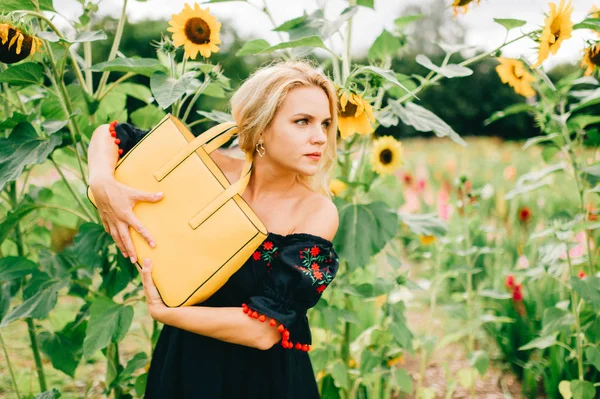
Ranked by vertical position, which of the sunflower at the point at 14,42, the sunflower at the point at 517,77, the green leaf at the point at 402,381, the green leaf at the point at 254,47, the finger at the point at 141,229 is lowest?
the green leaf at the point at 402,381

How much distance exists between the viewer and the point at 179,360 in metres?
1.37

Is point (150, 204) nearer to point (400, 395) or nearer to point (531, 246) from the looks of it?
point (400, 395)

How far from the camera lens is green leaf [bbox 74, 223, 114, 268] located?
1.44 m

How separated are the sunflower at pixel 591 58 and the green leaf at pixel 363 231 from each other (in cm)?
73

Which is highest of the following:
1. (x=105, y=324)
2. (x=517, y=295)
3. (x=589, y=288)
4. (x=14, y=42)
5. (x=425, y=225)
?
(x=14, y=42)

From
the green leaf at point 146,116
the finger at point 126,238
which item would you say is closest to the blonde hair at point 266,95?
the finger at point 126,238

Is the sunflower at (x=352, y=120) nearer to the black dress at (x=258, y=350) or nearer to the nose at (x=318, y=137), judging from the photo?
the nose at (x=318, y=137)

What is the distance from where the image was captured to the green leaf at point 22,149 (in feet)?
4.38

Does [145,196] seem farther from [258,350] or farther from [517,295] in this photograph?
[517,295]

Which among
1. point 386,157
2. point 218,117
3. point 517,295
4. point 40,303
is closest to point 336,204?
point 386,157

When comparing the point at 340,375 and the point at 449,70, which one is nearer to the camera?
the point at 449,70

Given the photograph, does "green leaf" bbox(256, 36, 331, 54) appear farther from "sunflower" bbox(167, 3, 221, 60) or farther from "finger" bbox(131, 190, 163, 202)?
"finger" bbox(131, 190, 163, 202)

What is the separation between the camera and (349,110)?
1.45 meters

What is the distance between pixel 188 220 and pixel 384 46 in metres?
0.92
